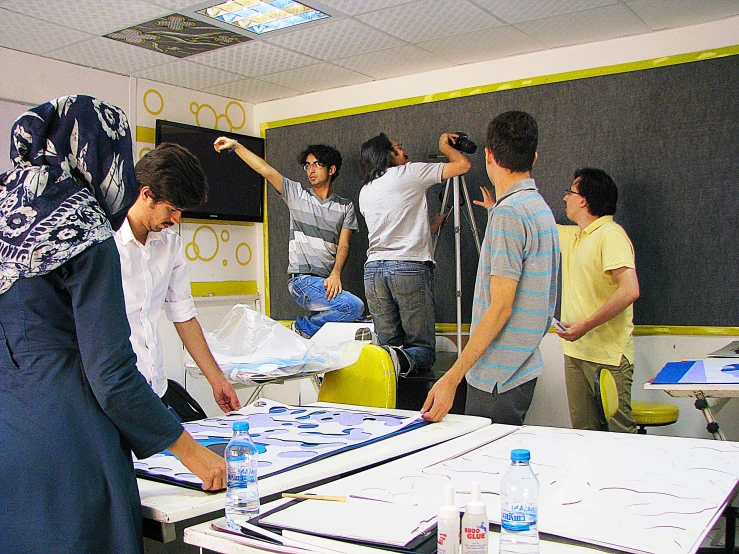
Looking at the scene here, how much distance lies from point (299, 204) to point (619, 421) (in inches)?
102

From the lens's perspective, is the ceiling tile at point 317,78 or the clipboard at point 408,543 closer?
the clipboard at point 408,543

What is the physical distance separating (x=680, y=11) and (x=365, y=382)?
2.61m

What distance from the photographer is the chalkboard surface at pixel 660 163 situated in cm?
393

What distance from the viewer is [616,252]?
3.43m

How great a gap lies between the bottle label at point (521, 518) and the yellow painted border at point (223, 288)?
442 cm

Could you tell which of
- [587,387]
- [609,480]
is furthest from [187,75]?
[609,480]

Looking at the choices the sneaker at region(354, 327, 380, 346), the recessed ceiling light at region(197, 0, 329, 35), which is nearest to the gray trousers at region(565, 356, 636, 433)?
the sneaker at region(354, 327, 380, 346)

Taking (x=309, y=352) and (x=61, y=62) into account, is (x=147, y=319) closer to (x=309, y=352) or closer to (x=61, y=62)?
(x=309, y=352)

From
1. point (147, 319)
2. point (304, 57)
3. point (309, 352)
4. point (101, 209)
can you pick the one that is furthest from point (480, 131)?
point (101, 209)

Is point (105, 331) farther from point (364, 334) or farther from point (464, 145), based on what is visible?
point (464, 145)

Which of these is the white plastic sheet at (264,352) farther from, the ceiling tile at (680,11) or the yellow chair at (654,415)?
the ceiling tile at (680,11)

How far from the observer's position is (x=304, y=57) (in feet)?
15.2

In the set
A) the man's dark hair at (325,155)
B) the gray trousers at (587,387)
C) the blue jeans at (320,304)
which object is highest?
the man's dark hair at (325,155)

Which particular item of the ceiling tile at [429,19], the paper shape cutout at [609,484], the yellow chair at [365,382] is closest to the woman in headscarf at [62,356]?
the paper shape cutout at [609,484]
